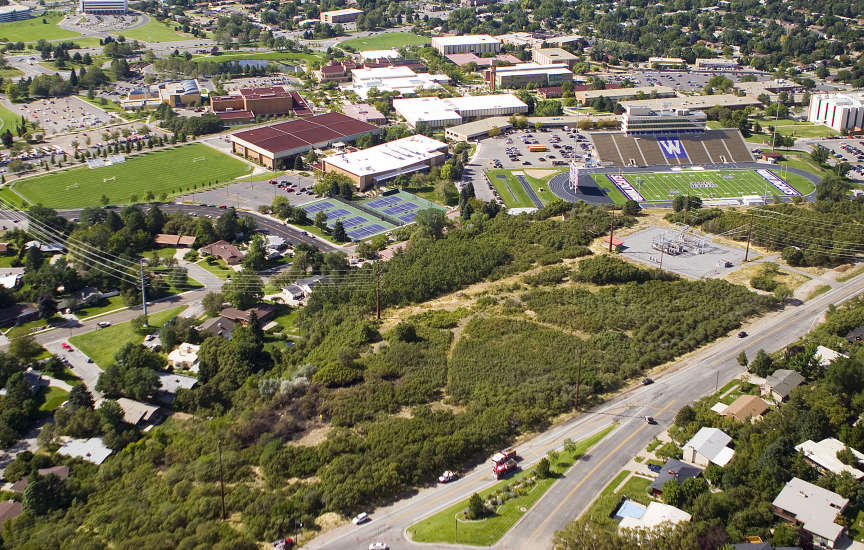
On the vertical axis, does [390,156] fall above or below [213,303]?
above

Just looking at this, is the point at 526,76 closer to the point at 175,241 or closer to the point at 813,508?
the point at 175,241

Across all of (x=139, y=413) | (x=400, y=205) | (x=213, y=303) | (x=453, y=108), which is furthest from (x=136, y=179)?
(x=139, y=413)

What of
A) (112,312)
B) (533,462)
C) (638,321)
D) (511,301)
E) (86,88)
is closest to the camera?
(533,462)

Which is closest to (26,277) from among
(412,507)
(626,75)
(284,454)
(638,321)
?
(284,454)

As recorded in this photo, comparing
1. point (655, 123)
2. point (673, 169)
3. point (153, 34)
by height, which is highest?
point (153, 34)

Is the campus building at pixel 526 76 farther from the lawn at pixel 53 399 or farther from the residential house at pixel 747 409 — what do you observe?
the residential house at pixel 747 409

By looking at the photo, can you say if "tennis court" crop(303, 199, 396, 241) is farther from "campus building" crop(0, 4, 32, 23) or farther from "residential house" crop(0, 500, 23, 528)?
"campus building" crop(0, 4, 32, 23)

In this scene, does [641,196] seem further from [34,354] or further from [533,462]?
[34,354]
